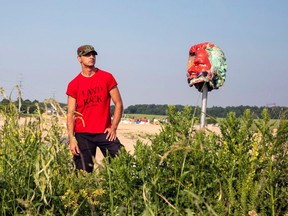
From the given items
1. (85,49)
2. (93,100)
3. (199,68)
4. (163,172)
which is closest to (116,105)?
(93,100)

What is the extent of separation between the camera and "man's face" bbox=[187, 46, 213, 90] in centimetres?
791

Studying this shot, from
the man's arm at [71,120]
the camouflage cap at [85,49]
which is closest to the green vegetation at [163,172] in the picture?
the man's arm at [71,120]

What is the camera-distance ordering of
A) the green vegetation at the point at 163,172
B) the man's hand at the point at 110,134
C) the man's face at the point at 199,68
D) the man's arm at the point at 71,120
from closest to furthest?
the green vegetation at the point at 163,172
the man's arm at the point at 71,120
the man's hand at the point at 110,134
the man's face at the point at 199,68

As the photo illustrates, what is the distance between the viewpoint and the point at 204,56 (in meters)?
7.97

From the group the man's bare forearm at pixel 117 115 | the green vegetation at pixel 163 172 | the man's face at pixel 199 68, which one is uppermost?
the man's face at pixel 199 68

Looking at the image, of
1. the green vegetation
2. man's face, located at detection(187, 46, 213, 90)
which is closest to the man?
man's face, located at detection(187, 46, 213, 90)

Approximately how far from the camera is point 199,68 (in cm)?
796

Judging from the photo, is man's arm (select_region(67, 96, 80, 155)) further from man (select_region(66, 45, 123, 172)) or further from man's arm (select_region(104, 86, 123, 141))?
man's arm (select_region(104, 86, 123, 141))

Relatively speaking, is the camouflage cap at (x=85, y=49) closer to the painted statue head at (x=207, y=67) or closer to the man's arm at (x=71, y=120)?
the man's arm at (x=71, y=120)

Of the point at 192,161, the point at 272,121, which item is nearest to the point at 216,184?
the point at 192,161

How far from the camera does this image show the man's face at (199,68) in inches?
311

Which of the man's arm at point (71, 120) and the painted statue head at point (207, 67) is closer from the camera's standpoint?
the man's arm at point (71, 120)

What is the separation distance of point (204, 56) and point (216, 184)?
3196 mm

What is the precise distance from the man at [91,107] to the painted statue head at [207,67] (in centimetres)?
115
